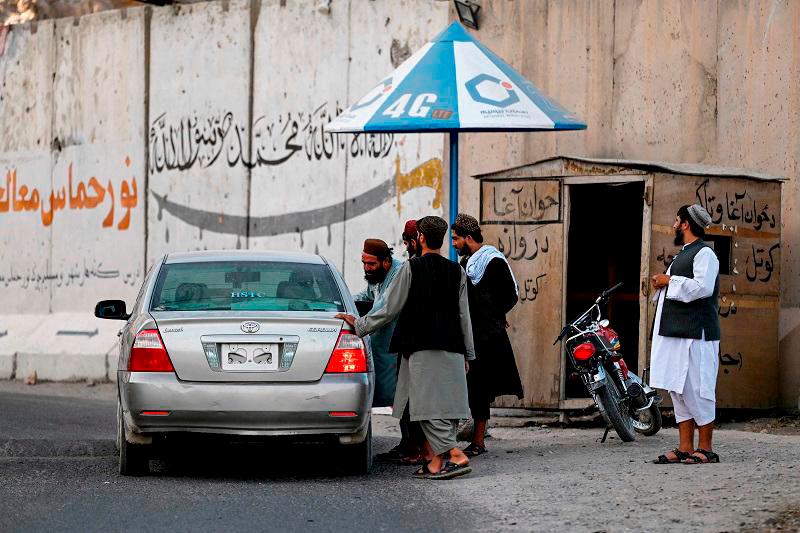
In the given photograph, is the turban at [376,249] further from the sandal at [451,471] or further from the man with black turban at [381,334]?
the sandal at [451,471]

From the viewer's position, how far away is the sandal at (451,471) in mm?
9258

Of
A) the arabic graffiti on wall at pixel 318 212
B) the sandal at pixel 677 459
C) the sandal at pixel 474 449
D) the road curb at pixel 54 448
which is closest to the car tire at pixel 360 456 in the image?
the sandal at pixel 474 449

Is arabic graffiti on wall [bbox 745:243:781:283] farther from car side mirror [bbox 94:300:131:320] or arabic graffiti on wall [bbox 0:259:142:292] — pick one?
arabic graffiti on wall [bbox 0:259:142:292]

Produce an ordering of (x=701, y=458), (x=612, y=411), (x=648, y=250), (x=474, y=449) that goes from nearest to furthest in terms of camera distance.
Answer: (x=701, y=458) < (x=474, y=449) < (x=612, y=411) < (x=648, y=250)

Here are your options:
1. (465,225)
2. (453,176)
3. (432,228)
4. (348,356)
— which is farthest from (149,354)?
(453,176)

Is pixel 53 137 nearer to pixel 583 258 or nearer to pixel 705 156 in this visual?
pixel 583 258

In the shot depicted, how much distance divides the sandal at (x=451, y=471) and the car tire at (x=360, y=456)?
0.45m

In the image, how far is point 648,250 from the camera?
41.0 ft

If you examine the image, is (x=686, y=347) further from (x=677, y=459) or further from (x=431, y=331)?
(x=431, y=331)

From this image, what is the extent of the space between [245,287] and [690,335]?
2758mm

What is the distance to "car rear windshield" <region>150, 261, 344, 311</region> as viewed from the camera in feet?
30.9

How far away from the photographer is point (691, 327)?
948cm

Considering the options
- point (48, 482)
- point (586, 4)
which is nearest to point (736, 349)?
point (586, 4)

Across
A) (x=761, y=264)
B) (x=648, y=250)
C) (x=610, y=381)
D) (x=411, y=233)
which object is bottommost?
(x=610, y=381)
